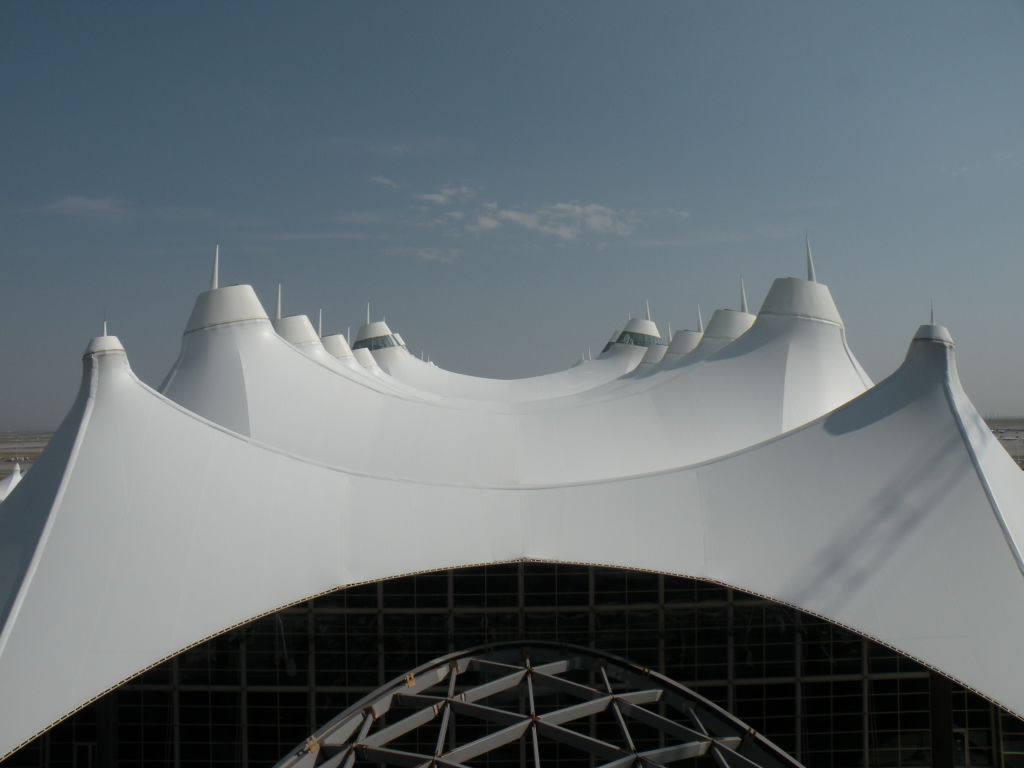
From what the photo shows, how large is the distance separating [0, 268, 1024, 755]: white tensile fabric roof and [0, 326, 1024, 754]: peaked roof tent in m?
0.02

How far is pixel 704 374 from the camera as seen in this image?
15.5 meters

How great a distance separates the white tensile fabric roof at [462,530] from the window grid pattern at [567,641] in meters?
2.10

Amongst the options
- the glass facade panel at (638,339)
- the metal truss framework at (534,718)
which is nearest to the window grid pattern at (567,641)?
the metal truss framework at (534,718)

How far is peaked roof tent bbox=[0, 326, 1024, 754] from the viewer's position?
6957 mm

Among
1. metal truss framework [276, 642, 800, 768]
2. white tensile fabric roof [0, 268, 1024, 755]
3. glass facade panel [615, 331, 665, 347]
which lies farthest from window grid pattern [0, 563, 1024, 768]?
glass facade panel [615, 331, 665, 347]

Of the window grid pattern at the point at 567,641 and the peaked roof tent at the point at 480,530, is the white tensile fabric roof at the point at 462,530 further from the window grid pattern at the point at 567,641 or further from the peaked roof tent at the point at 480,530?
the window grid pattern at the point at 567,641

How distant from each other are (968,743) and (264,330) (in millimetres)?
13668

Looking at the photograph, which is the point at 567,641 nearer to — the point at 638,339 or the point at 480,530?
the point at 480,530

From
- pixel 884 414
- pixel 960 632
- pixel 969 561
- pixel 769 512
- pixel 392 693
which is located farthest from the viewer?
pixel 884 414

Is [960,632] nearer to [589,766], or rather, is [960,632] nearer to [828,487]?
[828,487]

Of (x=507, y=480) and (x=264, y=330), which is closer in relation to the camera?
(x=507, y=480)

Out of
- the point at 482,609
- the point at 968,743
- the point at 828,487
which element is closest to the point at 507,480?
the point at 482,609

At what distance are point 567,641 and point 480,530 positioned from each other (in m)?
2.76

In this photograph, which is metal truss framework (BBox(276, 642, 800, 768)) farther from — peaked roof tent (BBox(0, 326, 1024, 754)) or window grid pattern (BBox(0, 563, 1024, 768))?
window grid pattern (BBox(0, 563, 1024, 768))
